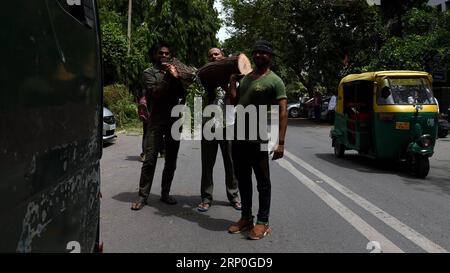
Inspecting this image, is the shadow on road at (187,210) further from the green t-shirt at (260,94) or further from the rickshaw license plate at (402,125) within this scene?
the rickshaw license plate at (402,125)

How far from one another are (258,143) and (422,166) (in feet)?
16.1

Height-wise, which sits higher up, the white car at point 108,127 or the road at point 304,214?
the white car at point 108,127

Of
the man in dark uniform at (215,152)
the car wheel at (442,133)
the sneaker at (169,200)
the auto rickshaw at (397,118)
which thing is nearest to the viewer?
the man in dark uniform at (215,152)

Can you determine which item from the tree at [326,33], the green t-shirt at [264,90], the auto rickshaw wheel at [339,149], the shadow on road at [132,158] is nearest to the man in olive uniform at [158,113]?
the green t-shirt at [264,90]

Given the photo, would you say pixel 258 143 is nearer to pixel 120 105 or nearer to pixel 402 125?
pixel 402 125

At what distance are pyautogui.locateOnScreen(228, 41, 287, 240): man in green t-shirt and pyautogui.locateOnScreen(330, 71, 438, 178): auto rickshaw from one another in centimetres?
481

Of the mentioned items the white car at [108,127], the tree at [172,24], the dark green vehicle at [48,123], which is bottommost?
the white car at [108,127]

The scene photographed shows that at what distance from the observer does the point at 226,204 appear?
652 centimetres

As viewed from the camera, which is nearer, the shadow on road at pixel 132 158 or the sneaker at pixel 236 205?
the sneaker at pixel 236 205

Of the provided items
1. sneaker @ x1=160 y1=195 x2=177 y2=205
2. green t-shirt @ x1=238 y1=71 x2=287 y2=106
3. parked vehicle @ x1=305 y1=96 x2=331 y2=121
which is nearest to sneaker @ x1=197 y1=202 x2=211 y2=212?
sneaker @ x1=160 y1=195 x2=177 y2=205

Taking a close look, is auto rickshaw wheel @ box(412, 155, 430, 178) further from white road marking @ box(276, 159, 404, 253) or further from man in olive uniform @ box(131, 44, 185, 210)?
man in olive uniform @ box(131, 44, 185, 210)

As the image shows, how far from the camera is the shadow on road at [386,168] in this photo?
8.51m

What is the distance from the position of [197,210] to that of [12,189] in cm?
445
